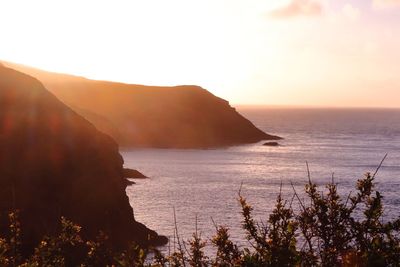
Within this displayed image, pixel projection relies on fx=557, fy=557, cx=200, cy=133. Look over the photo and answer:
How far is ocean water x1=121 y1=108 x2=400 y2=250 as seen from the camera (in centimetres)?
6316

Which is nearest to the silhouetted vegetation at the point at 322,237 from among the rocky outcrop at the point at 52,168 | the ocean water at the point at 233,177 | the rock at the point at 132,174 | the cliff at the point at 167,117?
the rocky outcrop at the point at 52,168

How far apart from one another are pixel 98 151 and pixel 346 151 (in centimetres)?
13109

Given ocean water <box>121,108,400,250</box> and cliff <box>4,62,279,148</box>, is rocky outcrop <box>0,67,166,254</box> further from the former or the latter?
cliff <box>4,62,279,148</box>

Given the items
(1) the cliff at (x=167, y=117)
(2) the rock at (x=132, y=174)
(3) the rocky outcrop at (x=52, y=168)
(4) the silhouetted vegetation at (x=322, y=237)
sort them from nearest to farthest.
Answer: (4) the silhouetted vegetation at (x=322, y=237), (3) the rocky outcrop at (x=52, y=168), (2) the rock at (x=132, y=174), (1) the cliff at (x=167, y=117)

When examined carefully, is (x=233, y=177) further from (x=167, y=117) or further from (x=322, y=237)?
(x=322, y=237)

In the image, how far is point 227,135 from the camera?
19075 cm

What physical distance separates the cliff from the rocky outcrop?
411 feet

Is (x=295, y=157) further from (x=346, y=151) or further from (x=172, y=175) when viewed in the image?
(x=172, y=175)

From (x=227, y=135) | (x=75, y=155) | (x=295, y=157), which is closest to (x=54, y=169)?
(x=75, y=155)

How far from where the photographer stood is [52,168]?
39.8 metres

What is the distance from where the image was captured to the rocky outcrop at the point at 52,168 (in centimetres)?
3644

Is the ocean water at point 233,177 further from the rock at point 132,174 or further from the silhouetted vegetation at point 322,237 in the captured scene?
the silhouetted vegetation at point 322,237

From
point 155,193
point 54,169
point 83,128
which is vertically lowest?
point 155,193

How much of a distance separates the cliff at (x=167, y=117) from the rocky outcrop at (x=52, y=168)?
125 metres
